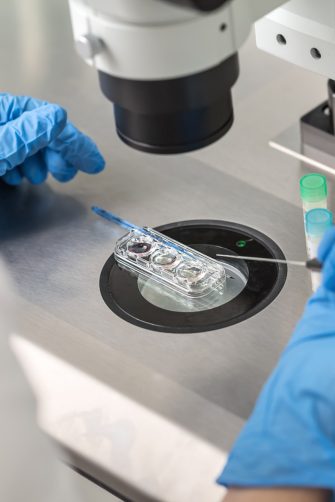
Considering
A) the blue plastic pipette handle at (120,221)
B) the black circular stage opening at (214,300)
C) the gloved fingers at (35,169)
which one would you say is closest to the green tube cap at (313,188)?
the black circular stage opening at (214,300)

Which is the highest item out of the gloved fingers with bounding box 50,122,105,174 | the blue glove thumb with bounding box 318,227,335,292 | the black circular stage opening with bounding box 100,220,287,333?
the blue glove thumb with bounding box 318,227,335,292

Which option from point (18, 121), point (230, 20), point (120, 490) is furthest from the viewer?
point (18, 121)

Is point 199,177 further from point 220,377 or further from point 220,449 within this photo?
point 220,449

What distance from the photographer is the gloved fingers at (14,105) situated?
1924 mm

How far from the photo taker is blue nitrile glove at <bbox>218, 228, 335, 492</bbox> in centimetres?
121

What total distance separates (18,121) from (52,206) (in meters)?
0.18

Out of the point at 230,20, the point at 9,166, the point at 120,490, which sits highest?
the point at 230,20

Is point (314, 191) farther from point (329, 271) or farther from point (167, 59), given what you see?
point (167, 59)

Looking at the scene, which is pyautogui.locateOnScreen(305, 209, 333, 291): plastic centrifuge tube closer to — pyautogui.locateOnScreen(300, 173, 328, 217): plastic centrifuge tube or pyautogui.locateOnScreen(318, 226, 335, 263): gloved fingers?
pyautogui.locateOnScreen(300, 173, 328, 217): plastic centrifuge tube

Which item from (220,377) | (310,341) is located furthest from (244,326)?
(310,341)

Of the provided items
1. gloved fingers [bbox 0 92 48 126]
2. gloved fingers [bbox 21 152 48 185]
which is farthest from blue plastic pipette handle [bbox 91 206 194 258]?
gloved fingers [bbox 0 92 48 126]

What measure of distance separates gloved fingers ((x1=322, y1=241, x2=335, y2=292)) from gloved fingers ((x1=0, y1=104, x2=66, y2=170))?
2.15ft

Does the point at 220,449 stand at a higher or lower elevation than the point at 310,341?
lower

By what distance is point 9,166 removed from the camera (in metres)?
1.85
